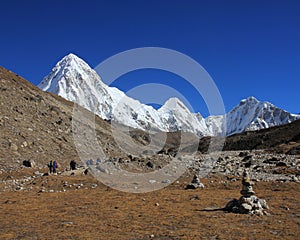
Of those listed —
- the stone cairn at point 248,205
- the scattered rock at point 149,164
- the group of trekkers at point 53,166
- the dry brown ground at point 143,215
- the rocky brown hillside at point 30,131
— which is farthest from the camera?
the rocky brown hillside at point 30,131

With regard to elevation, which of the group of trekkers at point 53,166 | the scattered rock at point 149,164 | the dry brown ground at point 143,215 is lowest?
the dry brown ground at point 143,215

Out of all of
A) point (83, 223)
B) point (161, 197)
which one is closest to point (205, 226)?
point (83, 223)

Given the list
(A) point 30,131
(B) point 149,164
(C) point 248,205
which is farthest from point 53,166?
(C) point 248,205

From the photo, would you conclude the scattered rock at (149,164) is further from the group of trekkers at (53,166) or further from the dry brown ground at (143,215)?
the dry brown ground at (143,215)

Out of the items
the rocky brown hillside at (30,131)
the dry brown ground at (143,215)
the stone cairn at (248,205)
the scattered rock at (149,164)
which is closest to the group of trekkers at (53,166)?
the rocky brown hillside at (30,131)

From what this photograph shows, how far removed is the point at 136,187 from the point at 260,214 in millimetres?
13702

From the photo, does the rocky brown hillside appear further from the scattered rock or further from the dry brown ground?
the dry brown ground

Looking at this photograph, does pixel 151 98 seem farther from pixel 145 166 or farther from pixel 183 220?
pixel 183 220

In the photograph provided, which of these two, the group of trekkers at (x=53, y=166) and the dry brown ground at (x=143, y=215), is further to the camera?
the group of trekkers at (x=53, y=166)

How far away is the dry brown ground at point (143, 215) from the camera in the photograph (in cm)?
1473

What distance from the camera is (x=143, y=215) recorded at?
61.1 feet

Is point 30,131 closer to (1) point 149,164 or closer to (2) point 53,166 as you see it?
(2) point 53,166

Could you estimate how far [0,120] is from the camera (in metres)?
52.0

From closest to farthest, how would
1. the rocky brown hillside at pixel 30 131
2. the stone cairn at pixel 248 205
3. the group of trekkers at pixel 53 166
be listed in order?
the stone cairn at pixel 248 205 → the group of trekkers at pixel 53 166 → the rocky brown hillside at pixel 30 131
